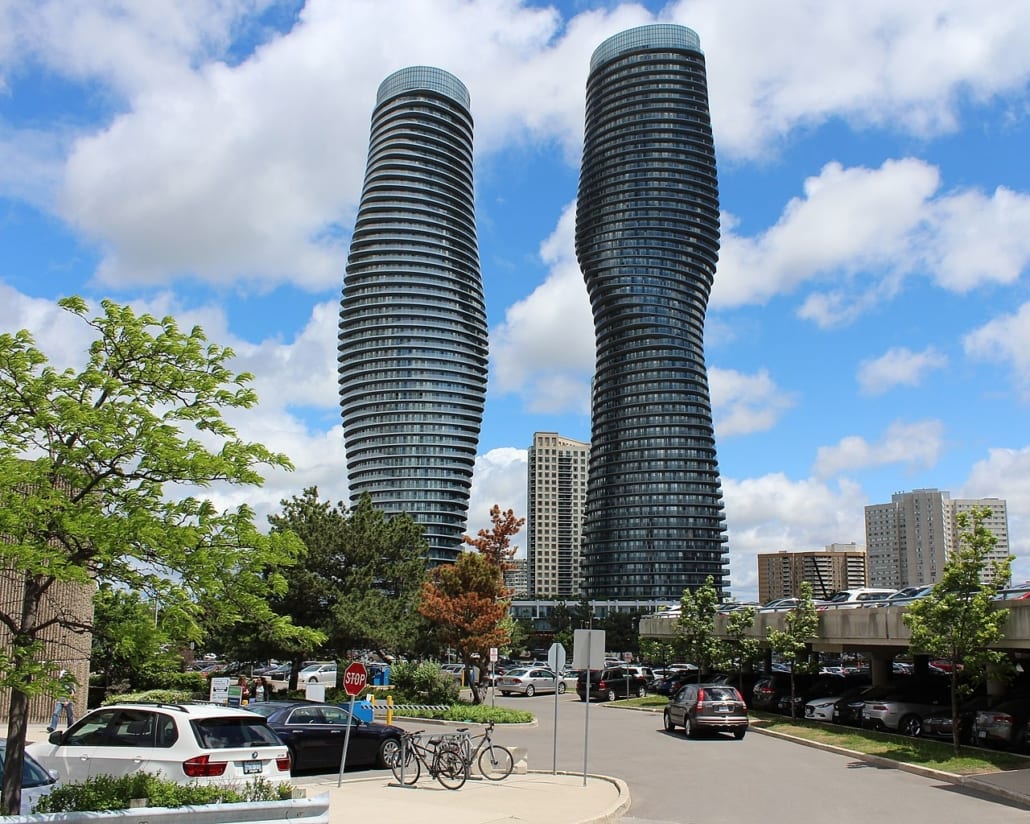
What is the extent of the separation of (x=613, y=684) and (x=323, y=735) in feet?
104

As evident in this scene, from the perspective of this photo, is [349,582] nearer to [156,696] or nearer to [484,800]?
[156,696]

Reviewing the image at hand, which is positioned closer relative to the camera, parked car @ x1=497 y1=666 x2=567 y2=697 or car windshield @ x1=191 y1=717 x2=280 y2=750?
car windshield @ x1=191 y1=717 x2=280 y2=750

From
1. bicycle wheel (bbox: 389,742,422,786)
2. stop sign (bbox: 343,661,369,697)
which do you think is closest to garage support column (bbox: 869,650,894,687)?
bicycle wheel (bbox: 389,742,422,786)

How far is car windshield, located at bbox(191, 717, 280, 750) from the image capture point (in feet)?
39.3

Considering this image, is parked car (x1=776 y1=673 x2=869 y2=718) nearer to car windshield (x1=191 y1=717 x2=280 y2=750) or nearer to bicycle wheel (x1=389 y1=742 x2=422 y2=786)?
bicycle wheel (x1=389 y1=742 x2=422 y2=786)

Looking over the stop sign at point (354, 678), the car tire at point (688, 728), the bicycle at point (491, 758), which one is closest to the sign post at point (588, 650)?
the bicycle at point (491, 758)

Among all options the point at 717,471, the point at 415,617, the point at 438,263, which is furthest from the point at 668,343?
the point at 415,617

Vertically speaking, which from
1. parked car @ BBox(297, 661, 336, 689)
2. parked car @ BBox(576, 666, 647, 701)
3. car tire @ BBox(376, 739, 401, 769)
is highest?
car tire @ BBox(376, 739, 401, 769)

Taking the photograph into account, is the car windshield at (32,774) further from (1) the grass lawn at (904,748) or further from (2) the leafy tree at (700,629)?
(2) the leafy tree at (700,629)

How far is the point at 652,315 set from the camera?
171 m

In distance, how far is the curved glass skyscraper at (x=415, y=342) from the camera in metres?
162

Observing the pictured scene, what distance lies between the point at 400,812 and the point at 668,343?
162067mm

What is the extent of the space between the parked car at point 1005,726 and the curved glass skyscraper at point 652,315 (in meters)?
150

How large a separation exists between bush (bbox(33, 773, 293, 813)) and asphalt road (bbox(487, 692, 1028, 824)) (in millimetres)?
6096
